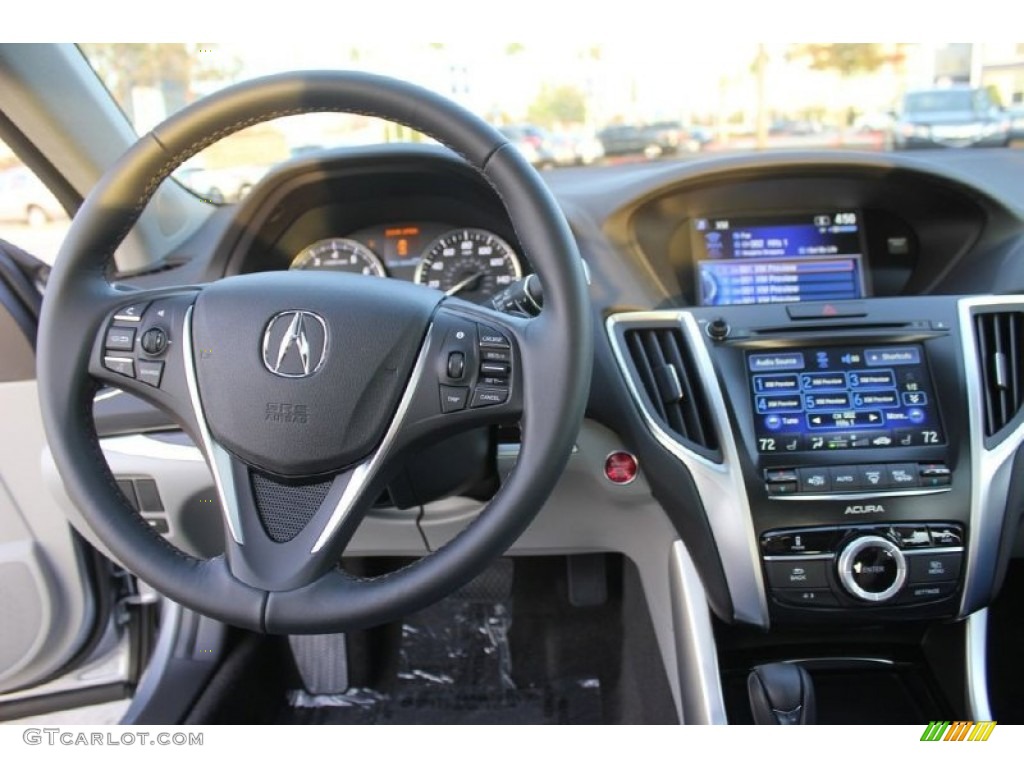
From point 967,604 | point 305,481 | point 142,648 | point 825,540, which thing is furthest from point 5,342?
point 967,604

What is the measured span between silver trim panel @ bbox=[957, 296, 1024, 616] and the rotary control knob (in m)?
0.14

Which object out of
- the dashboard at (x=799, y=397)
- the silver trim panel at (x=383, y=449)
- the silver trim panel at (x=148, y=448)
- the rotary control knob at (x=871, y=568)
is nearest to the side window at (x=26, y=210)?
the dashboard at (x=799, y=397)

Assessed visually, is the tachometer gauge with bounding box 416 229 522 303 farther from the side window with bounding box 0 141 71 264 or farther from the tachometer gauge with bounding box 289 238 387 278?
the side window with bounding box 0 141 71 264

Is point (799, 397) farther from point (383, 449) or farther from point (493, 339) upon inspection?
point (383, 449)

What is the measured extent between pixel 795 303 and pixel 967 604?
2.12 ft

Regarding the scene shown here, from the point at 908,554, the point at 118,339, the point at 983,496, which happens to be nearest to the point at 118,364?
the point at 118,339

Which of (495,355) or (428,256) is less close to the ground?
(428,256)

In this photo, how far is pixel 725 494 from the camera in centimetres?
155

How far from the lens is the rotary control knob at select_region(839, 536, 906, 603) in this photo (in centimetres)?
153

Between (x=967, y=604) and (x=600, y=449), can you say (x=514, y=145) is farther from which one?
(x=967, y=604)

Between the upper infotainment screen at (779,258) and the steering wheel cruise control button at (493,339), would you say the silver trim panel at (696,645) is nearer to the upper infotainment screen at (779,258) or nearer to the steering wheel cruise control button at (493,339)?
the upper infotainment screen at (779,258)

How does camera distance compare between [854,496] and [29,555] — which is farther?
[29,555]

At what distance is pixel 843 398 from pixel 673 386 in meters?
0.32
